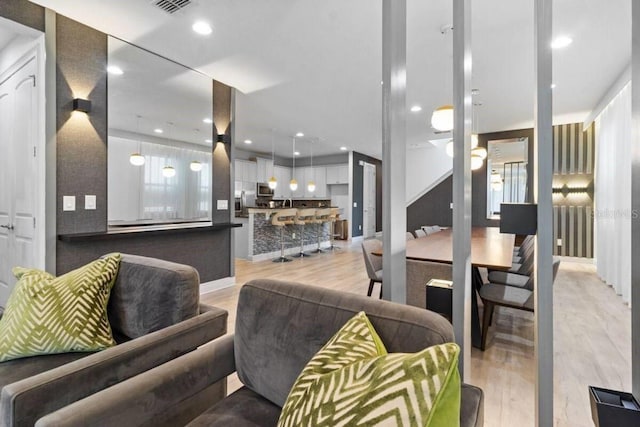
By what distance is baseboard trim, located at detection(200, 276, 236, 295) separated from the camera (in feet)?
13.1

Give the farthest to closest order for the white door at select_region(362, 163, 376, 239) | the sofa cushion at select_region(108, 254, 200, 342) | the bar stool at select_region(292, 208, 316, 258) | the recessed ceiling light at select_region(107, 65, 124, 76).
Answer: the white door at select_region(362, 163, 376, 239), the bar stool at select_region(292, 208, 316, 258), the recessed ceiling light at select_region(107, 65, 124, 76), the sofa cushion at select_region(108, 254, 200, 342)

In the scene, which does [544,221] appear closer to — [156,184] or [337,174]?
[156,184]

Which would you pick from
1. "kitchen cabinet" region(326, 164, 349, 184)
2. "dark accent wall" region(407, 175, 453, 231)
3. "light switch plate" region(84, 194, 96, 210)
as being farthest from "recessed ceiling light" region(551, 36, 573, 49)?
"kitchen cabinet" region(326, 164, 349, 184)

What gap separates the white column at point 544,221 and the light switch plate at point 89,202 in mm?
3472

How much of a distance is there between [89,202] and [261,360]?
108 inches

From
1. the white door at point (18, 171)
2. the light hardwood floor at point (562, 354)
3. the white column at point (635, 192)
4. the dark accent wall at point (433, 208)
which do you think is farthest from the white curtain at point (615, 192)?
the white door at point (18, 171)

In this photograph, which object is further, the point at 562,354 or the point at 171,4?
the point at 171,4

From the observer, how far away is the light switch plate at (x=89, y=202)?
9.45 ft

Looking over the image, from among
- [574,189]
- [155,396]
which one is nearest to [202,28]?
[155,396]

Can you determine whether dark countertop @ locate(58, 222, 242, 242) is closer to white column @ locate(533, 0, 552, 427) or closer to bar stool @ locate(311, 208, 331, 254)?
bar stool @ locate(311, 208, 331, 254)

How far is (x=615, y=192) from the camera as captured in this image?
14.1 ft

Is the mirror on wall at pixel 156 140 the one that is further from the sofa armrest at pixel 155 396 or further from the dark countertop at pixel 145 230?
the sofa armrest at pixel 155 396

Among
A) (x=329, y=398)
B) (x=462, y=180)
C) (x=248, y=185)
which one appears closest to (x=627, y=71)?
(x=462, y=180)

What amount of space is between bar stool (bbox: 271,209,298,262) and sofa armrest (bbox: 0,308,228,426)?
15.4 feet
